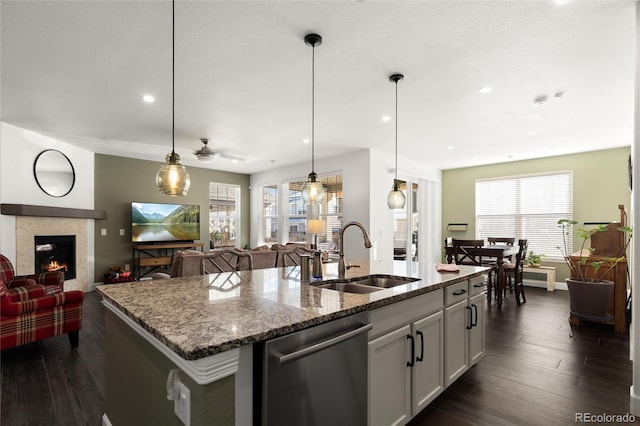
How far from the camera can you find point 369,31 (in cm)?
234

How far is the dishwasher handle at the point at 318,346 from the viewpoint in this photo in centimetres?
111

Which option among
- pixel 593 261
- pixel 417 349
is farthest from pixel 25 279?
pixel 593 261

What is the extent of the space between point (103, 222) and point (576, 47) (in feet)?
24.9

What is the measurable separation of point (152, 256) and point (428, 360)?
6.53 m

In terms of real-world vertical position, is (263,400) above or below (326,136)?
below

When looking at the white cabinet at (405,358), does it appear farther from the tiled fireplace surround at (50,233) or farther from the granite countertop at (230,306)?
the tiled fireplace surround at (50,233)

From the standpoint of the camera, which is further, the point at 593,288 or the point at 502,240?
the point at 502,240

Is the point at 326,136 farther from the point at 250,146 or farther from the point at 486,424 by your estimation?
the point at 486,424

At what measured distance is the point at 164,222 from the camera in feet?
22.7

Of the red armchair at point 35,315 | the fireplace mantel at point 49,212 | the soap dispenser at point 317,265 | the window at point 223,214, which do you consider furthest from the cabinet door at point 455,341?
the window at point 223,214

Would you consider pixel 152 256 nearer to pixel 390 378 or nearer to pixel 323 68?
pixel 323 68

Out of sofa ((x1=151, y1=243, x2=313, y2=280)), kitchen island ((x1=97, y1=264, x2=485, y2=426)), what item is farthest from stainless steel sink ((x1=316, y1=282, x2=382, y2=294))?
sofa ((x1=151, y1=243, x2=313, y2=280))

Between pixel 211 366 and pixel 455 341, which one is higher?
pixel 211 366

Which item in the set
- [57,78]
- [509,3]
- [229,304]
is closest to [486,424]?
[229,304]
